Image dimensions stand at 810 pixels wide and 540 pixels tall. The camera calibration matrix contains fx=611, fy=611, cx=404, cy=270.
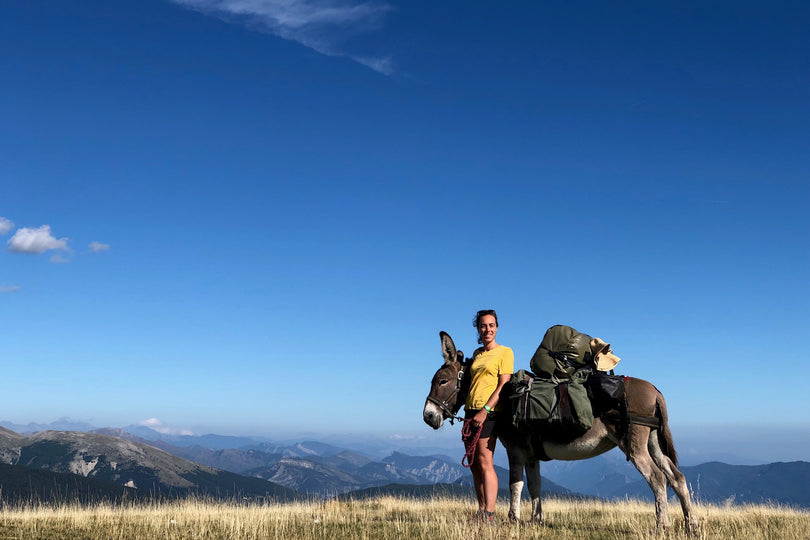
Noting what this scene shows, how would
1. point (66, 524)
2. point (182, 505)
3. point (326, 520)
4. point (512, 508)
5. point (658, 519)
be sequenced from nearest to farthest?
1. point (658, 519)
2. point (512, 508)
3. point (66, 524)
4. point (326, 520)
5. point (182, 505)

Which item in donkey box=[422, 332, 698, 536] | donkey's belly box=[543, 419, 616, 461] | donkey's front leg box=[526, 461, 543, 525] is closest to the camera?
donkey box=[422, 332, 698, 536]

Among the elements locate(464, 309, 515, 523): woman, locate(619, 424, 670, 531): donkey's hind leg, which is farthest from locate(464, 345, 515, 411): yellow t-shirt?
locate(619, 424, 670, 531): donkey's hind leg

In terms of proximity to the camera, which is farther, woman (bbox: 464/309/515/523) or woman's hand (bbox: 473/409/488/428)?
woman (bbox: 464/309/515/523)

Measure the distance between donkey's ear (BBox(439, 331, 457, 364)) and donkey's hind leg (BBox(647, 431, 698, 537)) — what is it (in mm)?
3457

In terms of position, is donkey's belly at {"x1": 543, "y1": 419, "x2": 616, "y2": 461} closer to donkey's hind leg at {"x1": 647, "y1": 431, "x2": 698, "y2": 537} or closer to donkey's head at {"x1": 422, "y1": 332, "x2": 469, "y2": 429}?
donkey's hind leg at {"x1": 647, "y1": 431, "x2": 698, "y2": 537}

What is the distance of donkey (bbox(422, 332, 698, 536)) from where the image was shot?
9625 millimetres

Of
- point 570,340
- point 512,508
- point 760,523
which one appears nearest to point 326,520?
point 512,508

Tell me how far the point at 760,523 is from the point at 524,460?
488cm

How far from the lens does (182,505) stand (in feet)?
50.8

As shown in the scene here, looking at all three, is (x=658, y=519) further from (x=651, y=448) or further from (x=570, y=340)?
(x=570, y=340)

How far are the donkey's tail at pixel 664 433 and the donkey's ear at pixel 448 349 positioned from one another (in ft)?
11.3

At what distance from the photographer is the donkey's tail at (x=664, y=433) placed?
10039 mm

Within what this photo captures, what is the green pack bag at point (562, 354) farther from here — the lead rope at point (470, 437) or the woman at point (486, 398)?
the lead rope at point (470, 437)

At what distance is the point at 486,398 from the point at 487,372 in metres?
0.40
